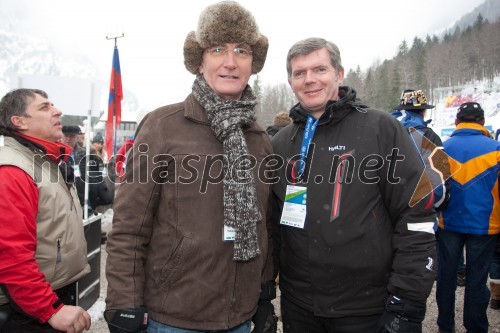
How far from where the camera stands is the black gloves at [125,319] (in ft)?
5.58

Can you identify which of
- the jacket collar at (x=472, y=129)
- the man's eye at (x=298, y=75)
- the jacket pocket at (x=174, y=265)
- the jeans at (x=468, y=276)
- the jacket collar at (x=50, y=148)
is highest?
the man's eye at (x=298, y=75)

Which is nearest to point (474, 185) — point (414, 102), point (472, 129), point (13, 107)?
point (472, 129)

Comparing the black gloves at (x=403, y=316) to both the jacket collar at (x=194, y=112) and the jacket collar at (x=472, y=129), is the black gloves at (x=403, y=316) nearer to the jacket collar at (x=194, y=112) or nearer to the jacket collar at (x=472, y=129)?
the jacket collar at (x=194, y=112)

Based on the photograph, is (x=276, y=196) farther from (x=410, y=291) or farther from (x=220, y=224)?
(x=410, y=291)

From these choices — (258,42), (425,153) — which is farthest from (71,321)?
(425,153)

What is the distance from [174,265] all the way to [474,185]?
353 cm

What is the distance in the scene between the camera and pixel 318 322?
7.00 feet

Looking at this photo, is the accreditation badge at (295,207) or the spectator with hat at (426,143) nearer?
the accreditation badge at (295,207)

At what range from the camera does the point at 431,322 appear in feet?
14.5

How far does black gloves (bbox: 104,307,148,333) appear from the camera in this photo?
5.58ft

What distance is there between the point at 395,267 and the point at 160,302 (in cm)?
126

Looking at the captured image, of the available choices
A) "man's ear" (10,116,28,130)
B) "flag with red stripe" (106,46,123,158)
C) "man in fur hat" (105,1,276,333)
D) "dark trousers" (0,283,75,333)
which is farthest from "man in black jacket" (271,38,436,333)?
"flag with red stripe" (106,46,123,158)

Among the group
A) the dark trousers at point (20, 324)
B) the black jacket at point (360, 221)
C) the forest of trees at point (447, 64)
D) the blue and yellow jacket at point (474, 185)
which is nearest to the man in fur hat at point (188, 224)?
the black jacket at point (360, 221)

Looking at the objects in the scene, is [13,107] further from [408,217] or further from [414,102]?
[414,102]
